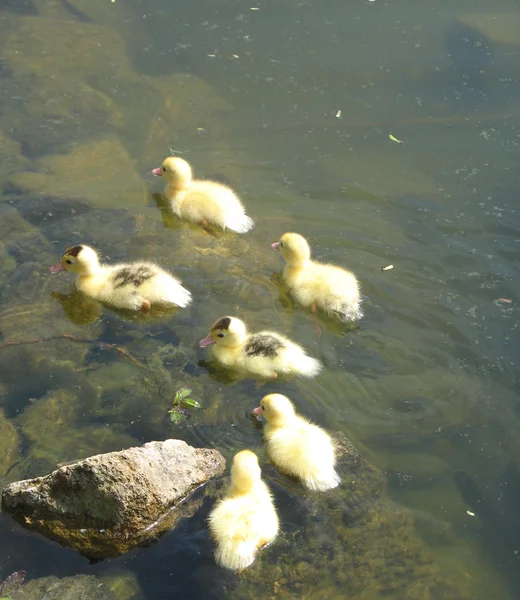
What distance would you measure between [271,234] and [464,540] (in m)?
3.12

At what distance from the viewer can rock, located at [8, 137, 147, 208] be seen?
23.2 ft

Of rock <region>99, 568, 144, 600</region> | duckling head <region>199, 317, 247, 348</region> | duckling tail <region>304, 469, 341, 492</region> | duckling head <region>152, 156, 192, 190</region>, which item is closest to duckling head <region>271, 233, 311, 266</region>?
duckling head <region>199, 317, 247, 348</region>

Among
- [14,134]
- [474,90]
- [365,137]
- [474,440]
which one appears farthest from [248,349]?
[474,90]

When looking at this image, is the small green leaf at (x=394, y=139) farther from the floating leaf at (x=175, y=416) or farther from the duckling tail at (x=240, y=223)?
the floating leaf at (x=175, y=416)

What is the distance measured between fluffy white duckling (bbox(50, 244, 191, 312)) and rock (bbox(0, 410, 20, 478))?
1.33m

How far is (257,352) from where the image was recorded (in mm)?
5230

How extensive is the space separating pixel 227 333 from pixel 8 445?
1533mm

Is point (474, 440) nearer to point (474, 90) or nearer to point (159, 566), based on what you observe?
point (159, 566)

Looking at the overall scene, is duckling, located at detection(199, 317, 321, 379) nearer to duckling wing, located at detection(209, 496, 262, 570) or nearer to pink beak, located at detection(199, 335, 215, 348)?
pink beak, located at detection(199, 335, 215, 348)

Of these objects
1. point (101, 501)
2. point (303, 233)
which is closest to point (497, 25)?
point (303, 233)

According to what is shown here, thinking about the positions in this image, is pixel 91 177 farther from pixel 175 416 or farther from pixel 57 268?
pixel 175 416

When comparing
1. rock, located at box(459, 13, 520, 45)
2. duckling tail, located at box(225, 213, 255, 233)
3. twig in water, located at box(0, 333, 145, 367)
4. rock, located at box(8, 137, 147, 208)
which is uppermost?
rock, located at box(459, 13, 520, 45)

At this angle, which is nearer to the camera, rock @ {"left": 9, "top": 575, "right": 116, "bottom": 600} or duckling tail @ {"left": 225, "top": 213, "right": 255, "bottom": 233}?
rock @ {"left": 9, "top": 575, "right": 116, "bottom": 600}

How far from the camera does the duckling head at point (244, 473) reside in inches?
165
